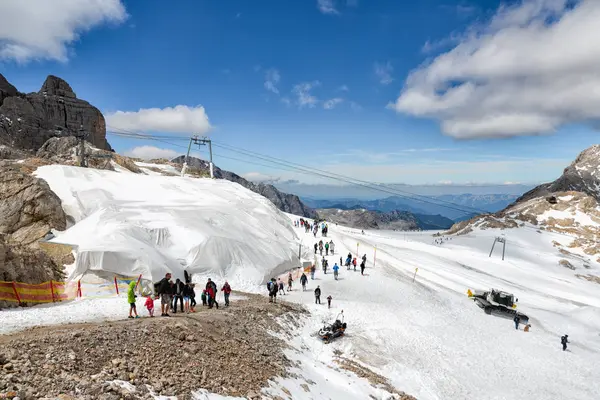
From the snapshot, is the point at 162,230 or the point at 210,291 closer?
the point at 210,291

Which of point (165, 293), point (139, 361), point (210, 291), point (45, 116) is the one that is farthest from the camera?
point (45, 116)

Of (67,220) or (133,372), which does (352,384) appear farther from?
(67,220)

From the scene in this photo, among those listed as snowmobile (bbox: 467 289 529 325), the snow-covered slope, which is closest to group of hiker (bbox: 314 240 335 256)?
the snow-covered slope

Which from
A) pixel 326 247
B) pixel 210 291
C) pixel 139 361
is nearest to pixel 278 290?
pixel 210 291

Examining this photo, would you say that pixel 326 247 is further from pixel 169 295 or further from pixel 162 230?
pixel 169 295

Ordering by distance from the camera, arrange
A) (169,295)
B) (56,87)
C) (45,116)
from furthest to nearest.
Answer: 1. (56,87)
2. (45,116)
3. (169,295)

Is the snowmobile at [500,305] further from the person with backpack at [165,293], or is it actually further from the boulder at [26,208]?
the boulder at [26,208]

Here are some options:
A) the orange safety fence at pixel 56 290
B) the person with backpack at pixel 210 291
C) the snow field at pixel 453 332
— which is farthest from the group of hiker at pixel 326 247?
the orange safety fence at pixel 56 290

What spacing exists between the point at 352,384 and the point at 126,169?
64398 mm

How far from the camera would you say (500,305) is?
37938 mm

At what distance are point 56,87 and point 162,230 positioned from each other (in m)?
111

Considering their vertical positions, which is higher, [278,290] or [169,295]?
[169,295]

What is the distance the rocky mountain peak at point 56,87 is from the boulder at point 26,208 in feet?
329

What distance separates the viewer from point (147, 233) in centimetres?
2997
